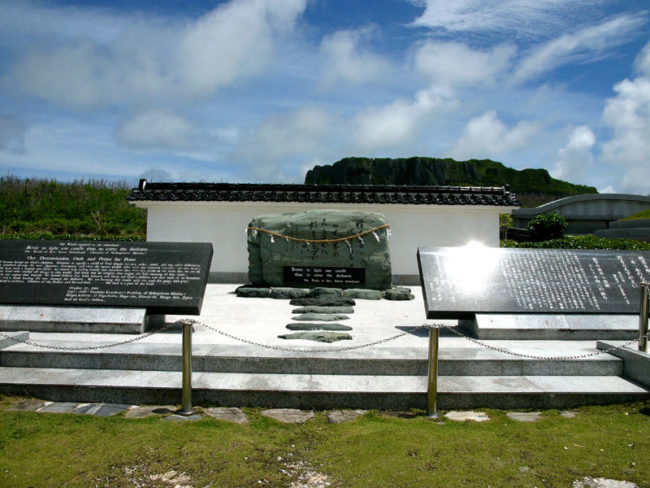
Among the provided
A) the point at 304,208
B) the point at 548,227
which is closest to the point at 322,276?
the point at 304,208

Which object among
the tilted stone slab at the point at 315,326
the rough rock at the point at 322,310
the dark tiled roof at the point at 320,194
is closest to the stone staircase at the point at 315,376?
the tilted stone slab at the point at 315,326

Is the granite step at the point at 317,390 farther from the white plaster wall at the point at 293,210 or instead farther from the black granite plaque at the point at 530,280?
the white plaster wall at the point at 293,210

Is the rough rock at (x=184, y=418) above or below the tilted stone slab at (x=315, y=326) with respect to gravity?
below

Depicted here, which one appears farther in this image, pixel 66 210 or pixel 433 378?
pixel 66 210

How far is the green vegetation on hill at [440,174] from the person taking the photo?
65562 mm

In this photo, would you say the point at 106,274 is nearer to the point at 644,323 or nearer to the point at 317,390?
the point at 317,390

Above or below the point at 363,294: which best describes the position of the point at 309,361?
below

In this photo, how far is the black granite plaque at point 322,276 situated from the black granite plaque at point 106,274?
3378 millimetres

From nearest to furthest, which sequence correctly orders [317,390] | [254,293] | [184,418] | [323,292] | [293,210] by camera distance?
1. [184,418]
2. [317,390]
3. [323,292]
4. [254,293]
5. [293,210]

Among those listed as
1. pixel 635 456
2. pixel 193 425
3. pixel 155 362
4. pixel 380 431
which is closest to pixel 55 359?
pixel 155 362

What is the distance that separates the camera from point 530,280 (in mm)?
6910

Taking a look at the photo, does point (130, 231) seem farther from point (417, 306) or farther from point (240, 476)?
point (240, 476)

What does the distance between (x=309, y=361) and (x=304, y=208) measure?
8262 millimetres

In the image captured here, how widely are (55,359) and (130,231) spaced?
67.7ft
